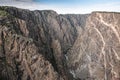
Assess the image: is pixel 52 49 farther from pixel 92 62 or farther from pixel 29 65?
pixel 29 65

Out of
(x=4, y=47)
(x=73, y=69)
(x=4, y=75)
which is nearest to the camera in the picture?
(x=4, y=75)

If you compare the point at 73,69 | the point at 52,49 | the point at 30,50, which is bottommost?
the point at 73,69

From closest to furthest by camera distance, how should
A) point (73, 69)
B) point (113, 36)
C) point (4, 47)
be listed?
point (4, 47) < point (113, 36) < point (73, 69)

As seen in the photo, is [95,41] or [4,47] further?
[95,41]

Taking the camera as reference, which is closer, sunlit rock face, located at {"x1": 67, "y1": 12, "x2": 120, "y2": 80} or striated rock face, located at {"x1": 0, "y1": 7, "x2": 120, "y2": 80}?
striated rock face, located at {"x1": 0, "y1": 7, "x2": 120, "y2": 80}

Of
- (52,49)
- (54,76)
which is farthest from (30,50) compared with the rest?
(52,49)

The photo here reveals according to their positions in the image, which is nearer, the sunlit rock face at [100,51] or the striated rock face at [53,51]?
the striated rock face at [53,51]
